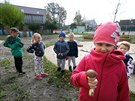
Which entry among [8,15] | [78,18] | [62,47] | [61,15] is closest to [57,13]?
[61,15]

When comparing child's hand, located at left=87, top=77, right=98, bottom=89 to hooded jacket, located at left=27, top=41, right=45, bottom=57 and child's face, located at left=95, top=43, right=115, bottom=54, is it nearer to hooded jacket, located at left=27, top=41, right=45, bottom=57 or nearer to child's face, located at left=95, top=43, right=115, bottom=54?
child's face, located at left=95, top=43, right=115, bottom=54

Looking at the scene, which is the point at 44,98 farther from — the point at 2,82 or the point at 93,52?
the point at 93,52

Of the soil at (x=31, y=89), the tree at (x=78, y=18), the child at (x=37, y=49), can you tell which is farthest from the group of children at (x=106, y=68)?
the tree at (x=78, y=18)

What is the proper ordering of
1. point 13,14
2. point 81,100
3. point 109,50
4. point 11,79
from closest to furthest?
point 109,50 → point 81,100 → point 11,79 → point 13,14

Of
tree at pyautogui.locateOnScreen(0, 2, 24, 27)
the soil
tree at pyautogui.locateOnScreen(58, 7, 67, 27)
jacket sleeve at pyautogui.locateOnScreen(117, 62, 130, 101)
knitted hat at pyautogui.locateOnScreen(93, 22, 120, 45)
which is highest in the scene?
tree at pyautogui.locateOnScreen(58, 7, 67, 27)

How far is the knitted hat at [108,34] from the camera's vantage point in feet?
5.17

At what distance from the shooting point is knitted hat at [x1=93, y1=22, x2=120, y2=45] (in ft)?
5.17

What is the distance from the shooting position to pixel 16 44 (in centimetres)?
518

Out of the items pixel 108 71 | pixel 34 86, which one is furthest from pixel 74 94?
pixel 108 71

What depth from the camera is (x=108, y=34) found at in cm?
158

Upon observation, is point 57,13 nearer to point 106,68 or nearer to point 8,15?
point 8,15

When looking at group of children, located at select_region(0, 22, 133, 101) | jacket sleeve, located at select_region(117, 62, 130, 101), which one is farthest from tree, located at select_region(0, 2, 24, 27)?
jacket sleeve, located at select_region(117, 62, 130, 101)

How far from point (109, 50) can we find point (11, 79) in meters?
4.30

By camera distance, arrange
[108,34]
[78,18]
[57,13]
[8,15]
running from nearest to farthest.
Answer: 1. [108,34]
2. [8,15]
3. [57,13]
4. [78,18]
